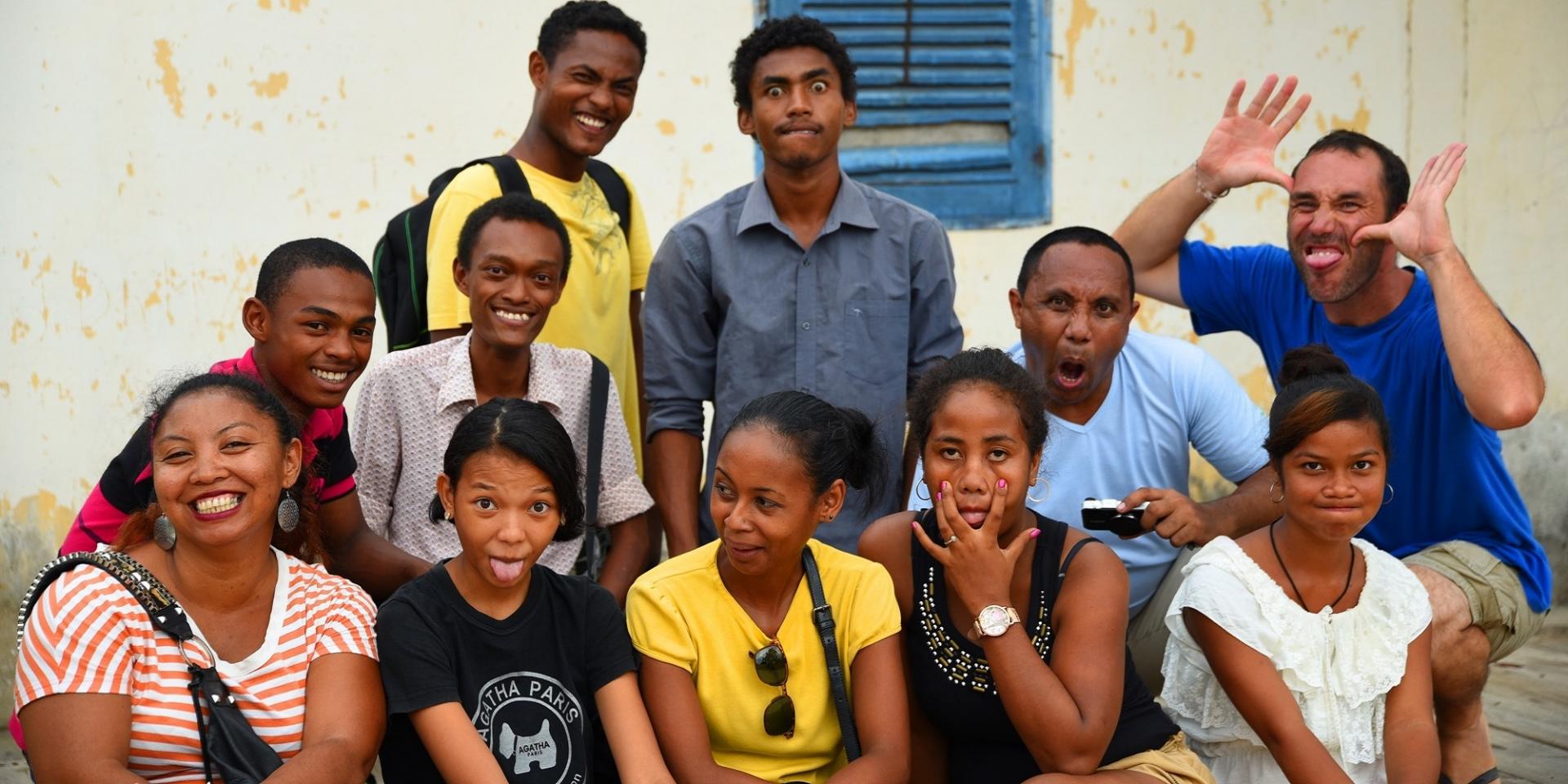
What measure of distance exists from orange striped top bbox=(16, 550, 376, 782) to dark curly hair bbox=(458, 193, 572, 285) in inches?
41.6

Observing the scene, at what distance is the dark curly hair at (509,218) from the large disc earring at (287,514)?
2.60 ft

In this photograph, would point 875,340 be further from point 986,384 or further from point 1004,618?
point 1004,618

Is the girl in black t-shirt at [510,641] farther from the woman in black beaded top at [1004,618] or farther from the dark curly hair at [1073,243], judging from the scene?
the dark curly hair at [1073,243]

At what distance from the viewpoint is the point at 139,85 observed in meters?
4.91

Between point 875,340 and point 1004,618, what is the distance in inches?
41.4

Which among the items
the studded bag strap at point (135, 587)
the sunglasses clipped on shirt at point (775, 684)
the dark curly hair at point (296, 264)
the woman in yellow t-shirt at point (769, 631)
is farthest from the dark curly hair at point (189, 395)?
the sunglasses clipped on shirt at point (775, 684)

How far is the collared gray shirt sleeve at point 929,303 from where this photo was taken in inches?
149

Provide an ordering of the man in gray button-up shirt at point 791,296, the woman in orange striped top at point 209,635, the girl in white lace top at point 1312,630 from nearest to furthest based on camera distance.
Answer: the woman in orange striped top at point 209,635, the girl in white lace top at point 1312,630, the man in gray button-up shirt at point 791,296

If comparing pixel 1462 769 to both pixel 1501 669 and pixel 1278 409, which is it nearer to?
pixel 1278 409

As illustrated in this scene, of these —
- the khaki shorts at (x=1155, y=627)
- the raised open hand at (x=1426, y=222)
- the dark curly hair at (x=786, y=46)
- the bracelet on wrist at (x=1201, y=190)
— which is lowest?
the khaki shorts at (x=1155, y=627)

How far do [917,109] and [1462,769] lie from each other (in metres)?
2.92

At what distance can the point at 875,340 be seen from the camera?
371cm

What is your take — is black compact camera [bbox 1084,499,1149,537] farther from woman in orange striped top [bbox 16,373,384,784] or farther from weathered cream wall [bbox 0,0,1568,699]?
weathered cream wall [bbox 0,0,1568,699]

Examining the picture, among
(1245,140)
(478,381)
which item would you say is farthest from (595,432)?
(1245,140)
